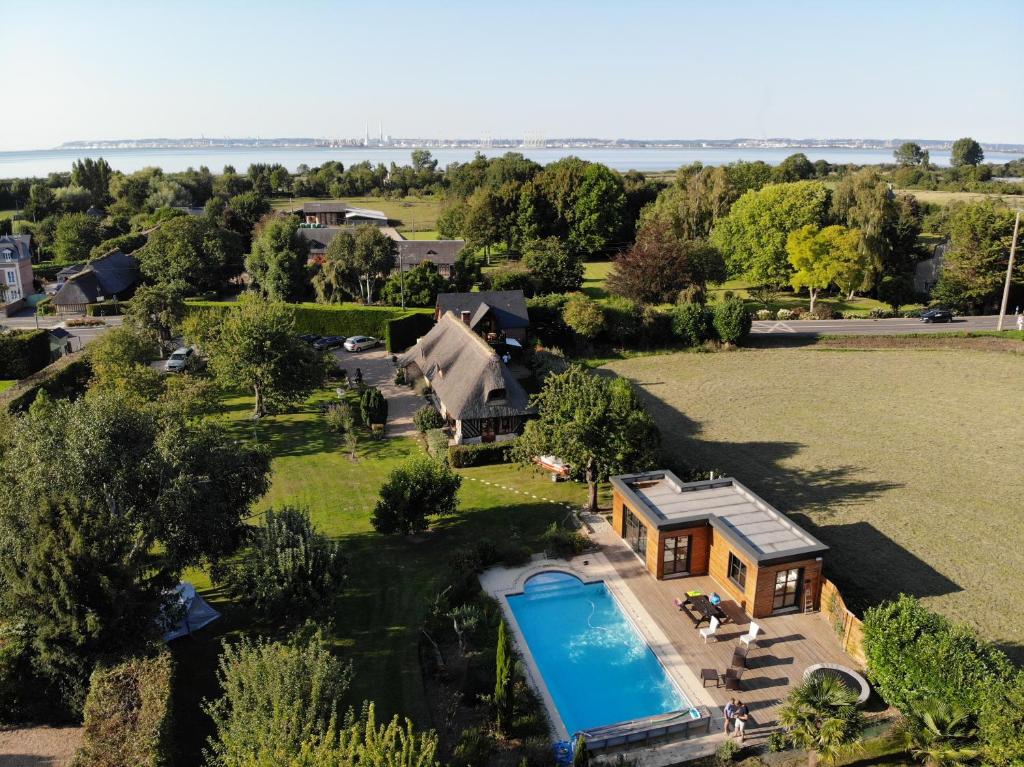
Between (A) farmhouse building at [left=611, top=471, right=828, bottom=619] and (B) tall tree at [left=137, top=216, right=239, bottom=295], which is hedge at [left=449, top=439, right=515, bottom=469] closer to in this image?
(A) farmhouse building at [left=611, top=471, right=828, bottom=619]

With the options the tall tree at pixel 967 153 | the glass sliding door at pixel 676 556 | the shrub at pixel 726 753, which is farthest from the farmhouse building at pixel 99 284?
the tall tree at pixel 967 153

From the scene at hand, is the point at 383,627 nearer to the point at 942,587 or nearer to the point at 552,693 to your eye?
the point at 552,693

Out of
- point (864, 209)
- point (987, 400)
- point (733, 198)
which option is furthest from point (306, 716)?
point (733, 198)

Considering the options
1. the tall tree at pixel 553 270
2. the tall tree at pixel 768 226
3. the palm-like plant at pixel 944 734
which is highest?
the tall tree at pixel 768 226

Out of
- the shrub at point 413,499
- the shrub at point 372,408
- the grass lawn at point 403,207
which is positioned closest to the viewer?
the shrub at point 413,499

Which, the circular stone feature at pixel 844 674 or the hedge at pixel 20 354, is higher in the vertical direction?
the hedge at pixel 20 354

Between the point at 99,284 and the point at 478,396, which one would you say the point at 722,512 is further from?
the point at 99,284

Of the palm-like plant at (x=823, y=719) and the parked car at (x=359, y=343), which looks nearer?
the palm-like plant at (x=823, y=719)

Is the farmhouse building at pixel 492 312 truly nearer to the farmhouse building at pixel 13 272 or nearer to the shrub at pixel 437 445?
the shrub at pixel 437 445
